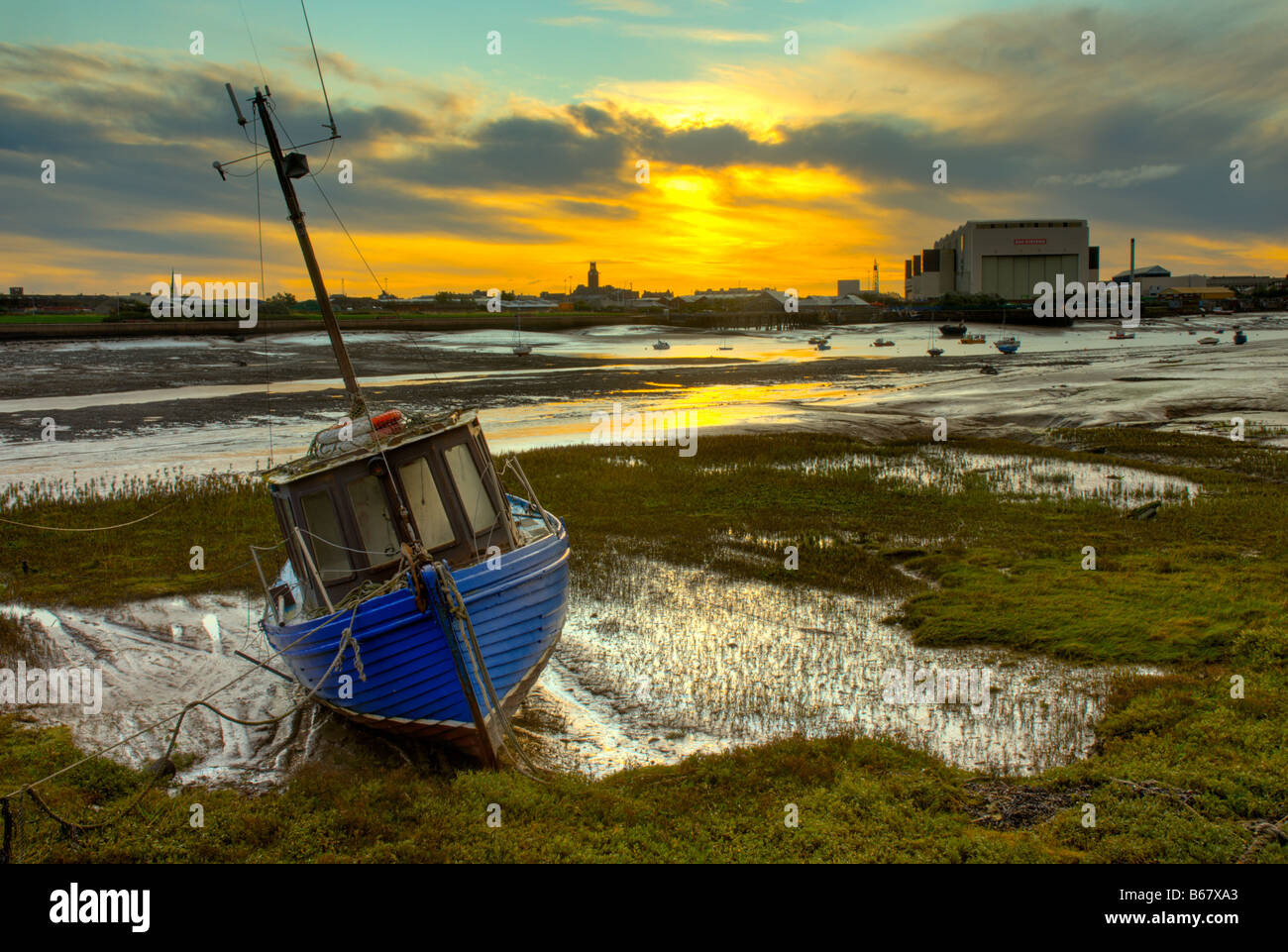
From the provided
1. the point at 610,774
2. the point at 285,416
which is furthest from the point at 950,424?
the point at 610,774

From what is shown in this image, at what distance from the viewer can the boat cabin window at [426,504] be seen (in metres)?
12.1

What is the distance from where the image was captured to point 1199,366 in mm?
65438

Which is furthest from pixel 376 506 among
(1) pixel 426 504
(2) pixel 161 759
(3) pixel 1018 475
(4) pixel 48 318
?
(4) pixel 48 318

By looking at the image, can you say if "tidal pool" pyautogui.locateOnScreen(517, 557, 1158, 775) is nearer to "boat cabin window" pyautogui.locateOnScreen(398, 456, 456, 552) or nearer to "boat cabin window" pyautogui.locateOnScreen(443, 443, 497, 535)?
"boat cabin window" pyautogui.locateOnScreen(443, 443, 497, 535)

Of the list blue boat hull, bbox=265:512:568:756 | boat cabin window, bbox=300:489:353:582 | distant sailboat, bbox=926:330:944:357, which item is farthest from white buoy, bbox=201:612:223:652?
distant sailboat, bbox=926:330:944:357

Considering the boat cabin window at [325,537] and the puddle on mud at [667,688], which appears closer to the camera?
the puddle on mud at [667,688]

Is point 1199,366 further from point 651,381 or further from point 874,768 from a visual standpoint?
point 874,768

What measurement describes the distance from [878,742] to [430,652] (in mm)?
5383

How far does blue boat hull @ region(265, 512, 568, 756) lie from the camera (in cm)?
1056

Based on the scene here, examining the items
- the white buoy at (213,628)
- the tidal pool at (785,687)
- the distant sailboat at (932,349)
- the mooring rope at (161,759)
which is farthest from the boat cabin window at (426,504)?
the distant sailboat at (932,349)

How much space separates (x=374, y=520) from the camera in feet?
39.5

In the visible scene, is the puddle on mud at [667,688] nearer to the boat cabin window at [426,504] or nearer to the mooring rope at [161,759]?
the mooring rope at [161,759]

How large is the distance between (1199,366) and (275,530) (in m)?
65.5

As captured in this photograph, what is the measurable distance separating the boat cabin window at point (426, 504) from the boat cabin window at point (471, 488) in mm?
296
